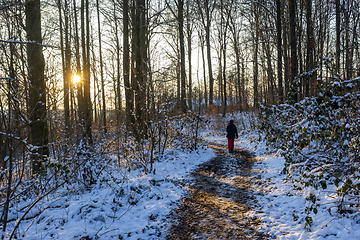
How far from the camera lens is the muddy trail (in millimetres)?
4367

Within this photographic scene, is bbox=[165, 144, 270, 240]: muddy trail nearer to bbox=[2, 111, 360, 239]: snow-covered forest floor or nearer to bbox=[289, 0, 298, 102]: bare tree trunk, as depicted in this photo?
bbox=[2, 111, 360, 239]: snow-covered forest floor

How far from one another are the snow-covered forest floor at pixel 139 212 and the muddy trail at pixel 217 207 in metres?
0.24

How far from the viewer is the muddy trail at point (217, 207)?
4.37 metres

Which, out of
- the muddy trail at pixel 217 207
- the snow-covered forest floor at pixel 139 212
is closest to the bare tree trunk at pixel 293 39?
the muddy trail at pixel 217 207

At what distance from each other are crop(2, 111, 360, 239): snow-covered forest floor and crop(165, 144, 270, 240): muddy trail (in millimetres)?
238

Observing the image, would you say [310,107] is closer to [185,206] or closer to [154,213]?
[185,206]

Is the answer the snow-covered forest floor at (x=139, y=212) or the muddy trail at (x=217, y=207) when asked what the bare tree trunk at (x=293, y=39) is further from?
the snow-covered forest floor at (x=139, y=212)

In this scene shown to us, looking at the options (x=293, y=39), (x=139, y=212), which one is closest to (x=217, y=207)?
(x=139, y=212)

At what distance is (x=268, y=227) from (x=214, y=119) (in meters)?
17.2

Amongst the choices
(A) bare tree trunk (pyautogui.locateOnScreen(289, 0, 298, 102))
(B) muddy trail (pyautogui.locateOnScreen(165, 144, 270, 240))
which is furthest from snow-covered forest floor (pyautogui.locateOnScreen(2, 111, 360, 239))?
(A) bare tree trunk (pyautogui.locateOnScreen(289, 0, 298, 102))

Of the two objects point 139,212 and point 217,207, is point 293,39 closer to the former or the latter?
point 217,207

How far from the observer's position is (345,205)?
13.8 feet

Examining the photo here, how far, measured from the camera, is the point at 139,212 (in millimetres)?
5289

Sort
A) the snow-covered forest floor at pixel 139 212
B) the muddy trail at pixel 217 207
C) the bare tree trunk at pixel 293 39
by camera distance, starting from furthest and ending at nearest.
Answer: the bare tree trunk at pixel 293 39 → the muddy trail at pixel 217 207 → the snow-covered forest floor at pixel 139 212
